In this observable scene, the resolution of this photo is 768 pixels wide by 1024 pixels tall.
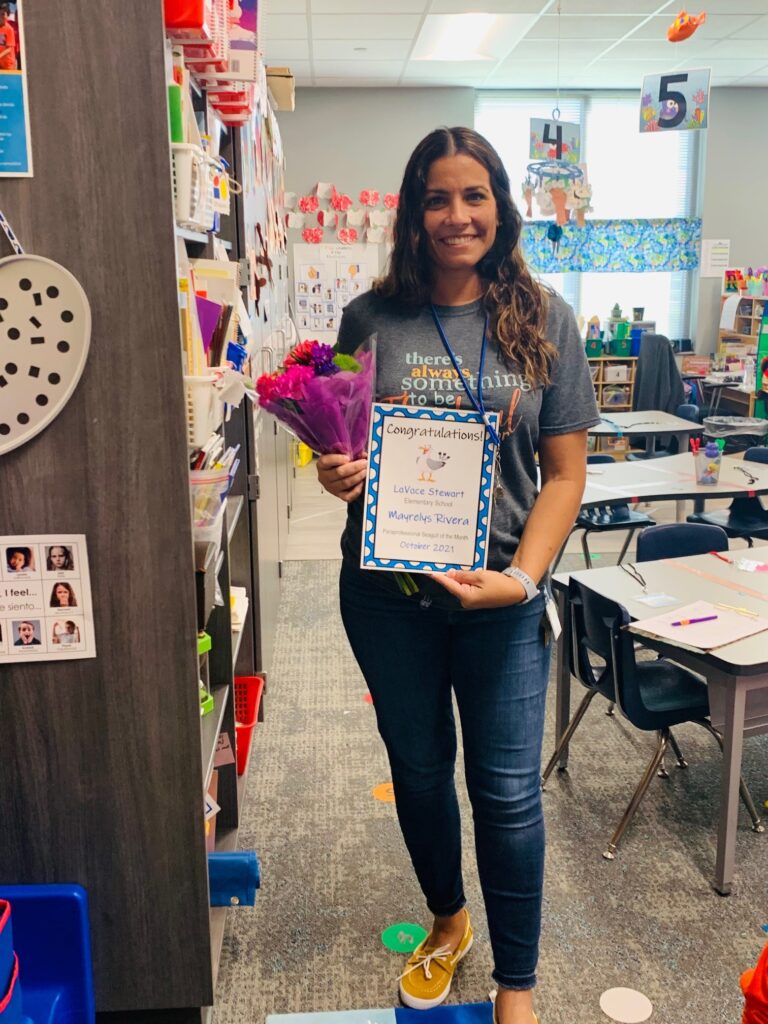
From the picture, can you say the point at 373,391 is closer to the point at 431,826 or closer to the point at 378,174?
the point at 431,826

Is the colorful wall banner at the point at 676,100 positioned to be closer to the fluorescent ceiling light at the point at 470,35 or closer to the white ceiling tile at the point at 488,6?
the white ceiling tile at the point at 488,6

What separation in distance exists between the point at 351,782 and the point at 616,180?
7555 mm

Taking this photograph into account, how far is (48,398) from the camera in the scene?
1393mm

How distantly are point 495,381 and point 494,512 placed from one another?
0.23m

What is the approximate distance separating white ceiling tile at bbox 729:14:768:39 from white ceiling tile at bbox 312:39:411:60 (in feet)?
7.72

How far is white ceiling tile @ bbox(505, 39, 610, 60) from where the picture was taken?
22.0ft

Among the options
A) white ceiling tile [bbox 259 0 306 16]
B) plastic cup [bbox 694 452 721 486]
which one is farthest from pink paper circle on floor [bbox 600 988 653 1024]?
white ceiling tile [bbox 259 0 306 16]

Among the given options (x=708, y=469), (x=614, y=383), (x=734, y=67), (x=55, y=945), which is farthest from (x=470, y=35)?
(x=55, y=945)

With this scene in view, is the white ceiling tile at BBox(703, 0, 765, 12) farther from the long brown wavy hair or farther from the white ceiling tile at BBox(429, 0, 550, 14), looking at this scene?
the long brown wavy hair

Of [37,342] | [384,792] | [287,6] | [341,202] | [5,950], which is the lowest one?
[384,792]

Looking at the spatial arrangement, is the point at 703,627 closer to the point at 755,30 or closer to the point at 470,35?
the point at 470,35

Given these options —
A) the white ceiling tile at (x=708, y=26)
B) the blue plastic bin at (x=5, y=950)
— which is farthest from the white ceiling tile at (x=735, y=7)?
the blue plastic bin at (x=5, y=950)

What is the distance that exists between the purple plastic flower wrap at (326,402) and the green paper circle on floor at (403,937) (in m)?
1.21

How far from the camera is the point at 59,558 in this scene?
1462 millimetres
